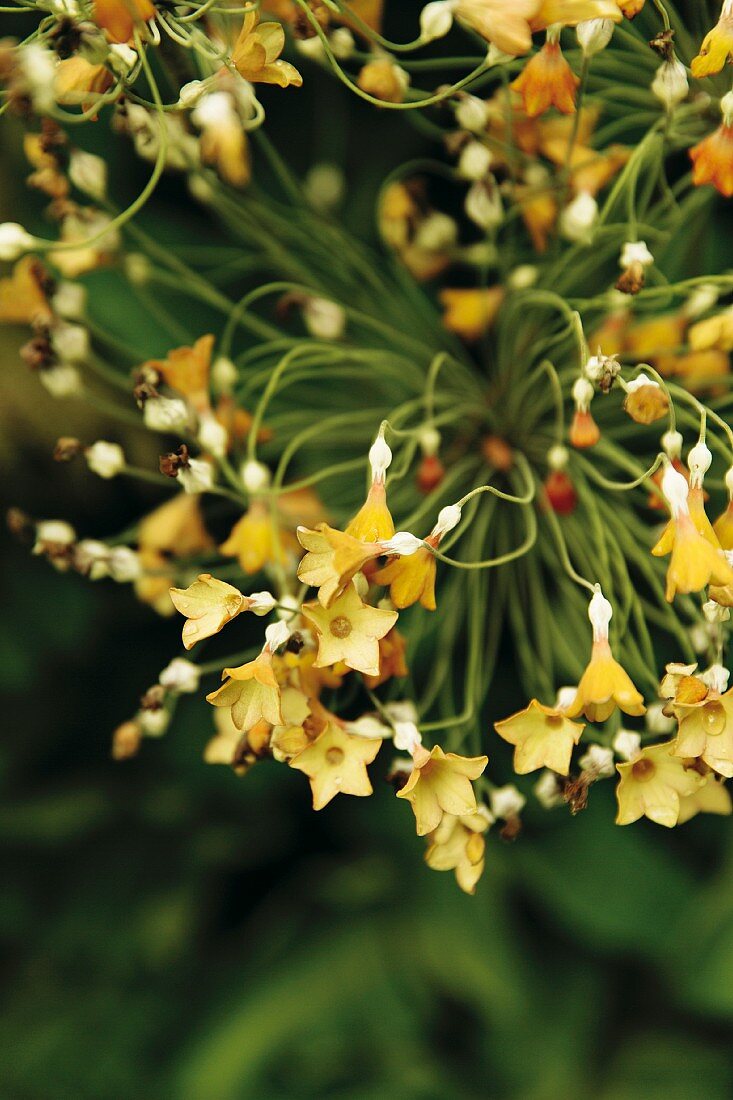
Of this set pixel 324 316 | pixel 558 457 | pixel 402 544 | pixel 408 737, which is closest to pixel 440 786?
pixel 408 737

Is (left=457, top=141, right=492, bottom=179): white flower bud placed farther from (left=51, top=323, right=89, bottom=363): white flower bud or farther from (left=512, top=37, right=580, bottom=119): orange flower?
(left=51, top=323, right=89, bottom=363): white flower bud

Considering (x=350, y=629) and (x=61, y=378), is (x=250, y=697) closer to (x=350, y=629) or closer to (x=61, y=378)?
(x=350, y=629)

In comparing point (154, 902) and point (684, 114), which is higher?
point (684, 114)

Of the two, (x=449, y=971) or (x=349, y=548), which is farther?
(x=449, y=971)

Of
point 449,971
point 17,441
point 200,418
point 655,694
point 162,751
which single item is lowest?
point 449,971

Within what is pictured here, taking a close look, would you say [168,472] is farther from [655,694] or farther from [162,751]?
[162,751]

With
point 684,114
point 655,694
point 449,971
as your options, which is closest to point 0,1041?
point 449,971

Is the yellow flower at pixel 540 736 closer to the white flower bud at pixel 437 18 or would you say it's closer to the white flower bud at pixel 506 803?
the white flower bud at pixel 506 803

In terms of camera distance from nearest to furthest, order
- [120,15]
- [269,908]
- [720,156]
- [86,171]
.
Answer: [120,15]
[720,156]
[86,171]
[269,908]
